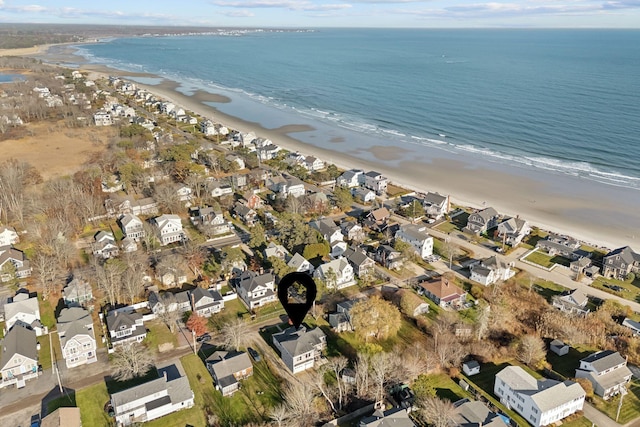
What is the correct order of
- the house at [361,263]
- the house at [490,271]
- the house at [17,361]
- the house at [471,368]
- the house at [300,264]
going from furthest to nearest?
1. the house at [300,264]
2. the house at [361,263]
3. the house at [490,271]
4. the house at [471,368]
5. the house at [17,361]

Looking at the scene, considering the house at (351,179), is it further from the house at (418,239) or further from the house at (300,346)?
the house at (300,346)

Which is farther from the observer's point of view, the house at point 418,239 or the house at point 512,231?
the house at point 512,231

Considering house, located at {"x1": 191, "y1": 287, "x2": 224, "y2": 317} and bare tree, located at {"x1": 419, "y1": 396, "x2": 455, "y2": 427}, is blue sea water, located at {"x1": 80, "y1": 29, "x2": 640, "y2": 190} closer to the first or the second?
house, located at {"x1": 191, "y1": 287, "x2": 224, "y2": 317}

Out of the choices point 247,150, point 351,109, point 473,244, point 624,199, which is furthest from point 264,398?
point 351,109

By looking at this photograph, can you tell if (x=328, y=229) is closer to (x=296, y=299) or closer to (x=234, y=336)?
(x=296, y=299)

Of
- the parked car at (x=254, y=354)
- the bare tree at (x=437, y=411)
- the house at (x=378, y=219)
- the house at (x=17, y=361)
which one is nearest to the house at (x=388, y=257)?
the house at (x=378, y=219)

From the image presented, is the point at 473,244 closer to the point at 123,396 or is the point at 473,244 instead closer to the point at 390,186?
the point at 390,186
